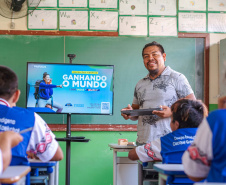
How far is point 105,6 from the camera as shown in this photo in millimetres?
4387

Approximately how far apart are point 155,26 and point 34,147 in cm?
286

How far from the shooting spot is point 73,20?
4.36 m

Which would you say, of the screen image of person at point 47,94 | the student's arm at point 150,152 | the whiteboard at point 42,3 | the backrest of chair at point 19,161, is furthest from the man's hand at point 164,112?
the whiteboard at point 42,3

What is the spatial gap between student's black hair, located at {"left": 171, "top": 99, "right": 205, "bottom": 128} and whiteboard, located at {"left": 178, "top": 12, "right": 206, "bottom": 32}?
2.47 meters

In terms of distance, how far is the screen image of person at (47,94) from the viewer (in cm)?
396

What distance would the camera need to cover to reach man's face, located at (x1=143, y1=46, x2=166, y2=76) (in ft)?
10.6

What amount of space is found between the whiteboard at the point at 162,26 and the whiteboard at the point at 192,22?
0.09 metres

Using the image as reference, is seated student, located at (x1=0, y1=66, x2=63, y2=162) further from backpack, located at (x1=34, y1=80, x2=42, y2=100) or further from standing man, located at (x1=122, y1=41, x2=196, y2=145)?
backpack, located at (x1=34, y1=80, x2=42, y2=100)

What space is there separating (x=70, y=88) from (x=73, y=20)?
892mm

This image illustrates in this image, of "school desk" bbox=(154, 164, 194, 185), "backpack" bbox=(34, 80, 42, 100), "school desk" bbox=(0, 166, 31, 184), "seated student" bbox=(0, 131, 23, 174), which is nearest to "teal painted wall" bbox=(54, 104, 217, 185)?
"backpack" bbox=(34, 80, 42, 100)

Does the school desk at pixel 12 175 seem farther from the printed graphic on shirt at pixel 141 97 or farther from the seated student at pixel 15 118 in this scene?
the printed graphic on shirt at pixel 141 97

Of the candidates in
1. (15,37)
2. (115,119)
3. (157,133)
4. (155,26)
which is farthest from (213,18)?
(15,37)

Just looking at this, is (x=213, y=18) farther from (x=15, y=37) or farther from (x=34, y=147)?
(x=34, y=147)

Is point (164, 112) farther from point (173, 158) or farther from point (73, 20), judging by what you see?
point (73, 20)
